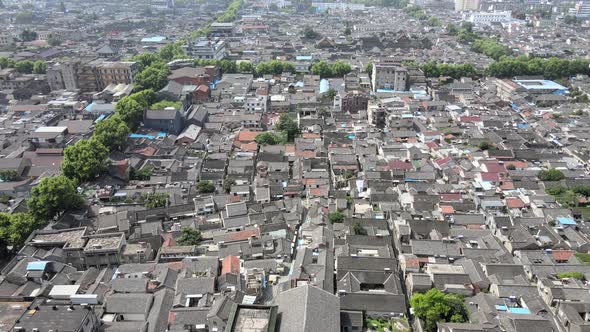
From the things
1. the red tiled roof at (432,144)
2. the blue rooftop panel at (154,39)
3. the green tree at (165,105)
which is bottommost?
the red tiled roof at (432,144)

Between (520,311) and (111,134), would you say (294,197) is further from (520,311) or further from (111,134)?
(111,134)

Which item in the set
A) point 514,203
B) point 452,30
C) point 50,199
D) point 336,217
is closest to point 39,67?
point 50,199

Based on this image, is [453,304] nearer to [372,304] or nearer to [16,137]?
[372,304]

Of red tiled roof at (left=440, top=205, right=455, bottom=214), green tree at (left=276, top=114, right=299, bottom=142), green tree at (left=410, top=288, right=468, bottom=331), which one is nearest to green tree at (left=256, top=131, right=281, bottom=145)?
green tree at (left=276, top=114, right=299, bottom=142)

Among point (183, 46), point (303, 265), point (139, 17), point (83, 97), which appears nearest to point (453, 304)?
point (303, 265)

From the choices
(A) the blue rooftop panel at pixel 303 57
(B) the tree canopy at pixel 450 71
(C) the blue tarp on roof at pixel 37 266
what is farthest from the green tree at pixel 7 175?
(B) the tree canopy at pixel 450 71

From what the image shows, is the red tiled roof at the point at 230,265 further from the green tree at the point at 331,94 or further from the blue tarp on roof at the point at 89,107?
the green tree at the point at 331,94

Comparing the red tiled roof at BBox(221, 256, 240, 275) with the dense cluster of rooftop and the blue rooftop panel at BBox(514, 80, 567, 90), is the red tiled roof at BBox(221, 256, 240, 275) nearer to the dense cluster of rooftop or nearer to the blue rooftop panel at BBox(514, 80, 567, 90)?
the dense cluster of rooftop
